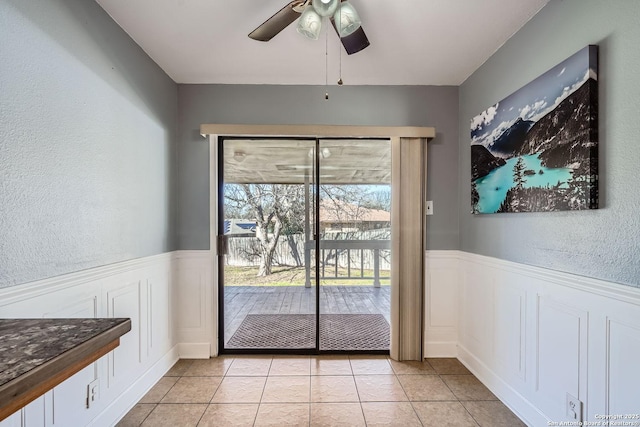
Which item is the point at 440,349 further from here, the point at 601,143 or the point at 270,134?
the point at 270,134

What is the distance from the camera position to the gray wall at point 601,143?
51.3 inches

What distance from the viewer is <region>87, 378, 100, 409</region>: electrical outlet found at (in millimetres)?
1681

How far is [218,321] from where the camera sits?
2861mm

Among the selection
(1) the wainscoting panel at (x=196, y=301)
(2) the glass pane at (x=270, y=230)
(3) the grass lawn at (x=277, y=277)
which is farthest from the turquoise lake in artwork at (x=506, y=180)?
(1) the wainscoting panel at (x=196, y=301)

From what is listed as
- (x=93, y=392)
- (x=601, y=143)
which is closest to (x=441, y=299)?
(x=601, y=143)

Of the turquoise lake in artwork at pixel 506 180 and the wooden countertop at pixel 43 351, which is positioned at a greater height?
the turquoise lake in artwork at pixel 506 180

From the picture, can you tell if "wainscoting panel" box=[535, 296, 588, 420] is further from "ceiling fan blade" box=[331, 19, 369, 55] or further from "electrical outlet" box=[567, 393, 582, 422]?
"ceiling fan blade" box=[331, 19, 369, 55]

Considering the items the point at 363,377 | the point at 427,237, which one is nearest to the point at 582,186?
the point at 427,237

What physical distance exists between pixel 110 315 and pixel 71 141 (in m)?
1.02

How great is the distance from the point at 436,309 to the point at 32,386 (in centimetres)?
275

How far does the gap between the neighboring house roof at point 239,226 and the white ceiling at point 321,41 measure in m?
1.26

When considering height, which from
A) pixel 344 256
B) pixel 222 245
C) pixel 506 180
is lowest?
pixel 344 256

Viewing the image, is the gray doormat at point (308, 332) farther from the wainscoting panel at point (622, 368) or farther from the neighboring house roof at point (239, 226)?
the wainscoting panel at point (622, 368)

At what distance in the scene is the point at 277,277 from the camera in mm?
2965
